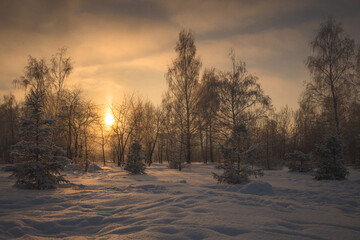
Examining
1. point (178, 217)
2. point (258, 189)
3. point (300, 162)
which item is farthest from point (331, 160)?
point (178, 217)

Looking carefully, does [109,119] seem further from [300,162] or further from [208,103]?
[300,162]

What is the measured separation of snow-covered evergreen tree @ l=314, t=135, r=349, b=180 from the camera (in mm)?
8352

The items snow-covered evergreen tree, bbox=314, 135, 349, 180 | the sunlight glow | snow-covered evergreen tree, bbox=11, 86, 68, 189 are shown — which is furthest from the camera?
the sunlight glow

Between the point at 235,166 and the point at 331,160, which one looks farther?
the point at 331,160

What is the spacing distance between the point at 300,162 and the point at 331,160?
3385 mm

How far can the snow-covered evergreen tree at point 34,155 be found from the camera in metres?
6.04

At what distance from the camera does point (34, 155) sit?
6.30m

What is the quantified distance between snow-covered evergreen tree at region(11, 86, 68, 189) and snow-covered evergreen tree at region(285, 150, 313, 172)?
1287 centimetres

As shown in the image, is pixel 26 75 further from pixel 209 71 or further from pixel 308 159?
pixel 308 159

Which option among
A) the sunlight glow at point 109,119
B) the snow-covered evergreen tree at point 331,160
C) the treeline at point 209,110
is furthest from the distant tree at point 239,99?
the sunlight glow at point 109,119

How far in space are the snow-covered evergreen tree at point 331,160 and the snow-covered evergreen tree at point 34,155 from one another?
11204mm

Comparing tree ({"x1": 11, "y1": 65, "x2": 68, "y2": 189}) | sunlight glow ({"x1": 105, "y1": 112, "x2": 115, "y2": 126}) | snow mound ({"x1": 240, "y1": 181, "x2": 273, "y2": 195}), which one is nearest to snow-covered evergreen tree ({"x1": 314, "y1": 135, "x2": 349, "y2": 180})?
snow mound ({"x1": 240, "y1": 181, "x2": 273, "y2": 195})

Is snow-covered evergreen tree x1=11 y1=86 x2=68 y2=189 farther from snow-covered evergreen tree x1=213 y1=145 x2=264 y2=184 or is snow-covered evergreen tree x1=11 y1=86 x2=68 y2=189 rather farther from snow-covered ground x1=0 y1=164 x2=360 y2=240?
snow-covered evergreen tree x1=213 y1=145 x2=264 y2=184

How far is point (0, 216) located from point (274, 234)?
4.84 m
